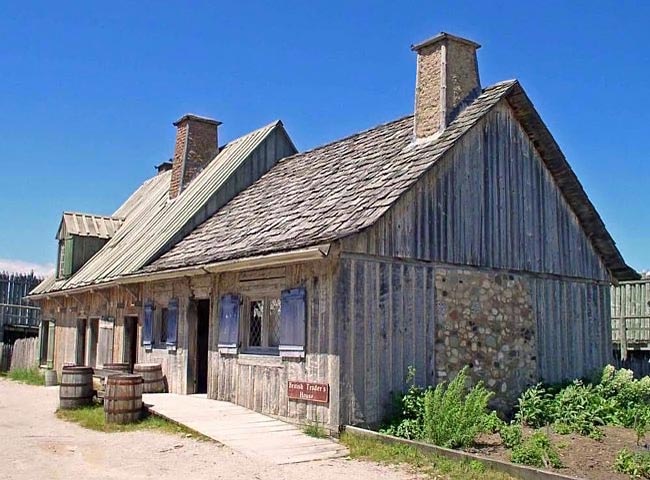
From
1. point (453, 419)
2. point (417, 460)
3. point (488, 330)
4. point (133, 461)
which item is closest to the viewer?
point (417, 460)

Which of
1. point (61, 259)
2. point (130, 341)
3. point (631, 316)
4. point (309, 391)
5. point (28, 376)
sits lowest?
point (28, 376)

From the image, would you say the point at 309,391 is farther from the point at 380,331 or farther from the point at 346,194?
the point at 346,194

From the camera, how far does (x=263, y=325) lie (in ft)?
42.9

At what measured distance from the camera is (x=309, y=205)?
44.9ft

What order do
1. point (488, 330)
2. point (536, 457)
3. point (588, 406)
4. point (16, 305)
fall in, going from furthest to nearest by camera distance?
point (16, 305) → point (488, 330) → point (588, 406) → point (536, 457)

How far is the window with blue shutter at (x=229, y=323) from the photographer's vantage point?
13.6 m

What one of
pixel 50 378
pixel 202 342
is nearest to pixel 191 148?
pixel 202 342

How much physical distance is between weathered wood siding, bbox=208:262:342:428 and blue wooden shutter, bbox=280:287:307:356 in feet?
0.35

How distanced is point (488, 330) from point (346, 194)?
3.56 metres

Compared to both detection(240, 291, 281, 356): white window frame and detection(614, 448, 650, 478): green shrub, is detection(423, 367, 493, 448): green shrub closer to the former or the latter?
detection(614, 448, 650, 478): green shrub

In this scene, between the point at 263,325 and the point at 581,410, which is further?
the point at 263,325

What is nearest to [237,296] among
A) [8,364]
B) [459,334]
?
[459,334]

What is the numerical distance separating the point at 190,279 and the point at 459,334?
20.0 ft

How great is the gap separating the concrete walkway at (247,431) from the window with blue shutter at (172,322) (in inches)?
72.6
